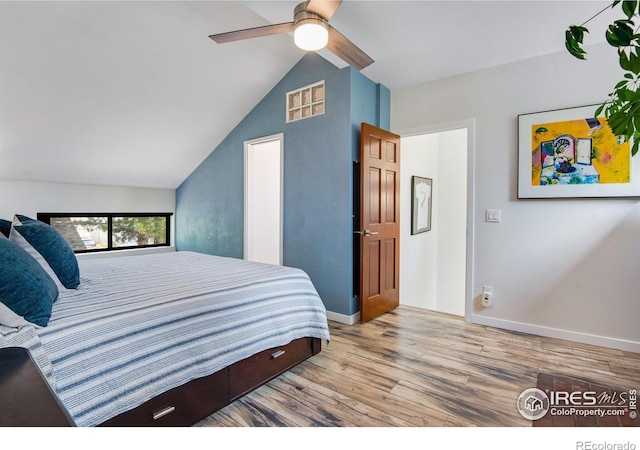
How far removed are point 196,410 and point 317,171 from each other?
2.51m

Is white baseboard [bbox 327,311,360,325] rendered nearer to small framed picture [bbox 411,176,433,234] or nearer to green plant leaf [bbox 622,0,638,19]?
small framed picture [bbox 411,176,433,234]

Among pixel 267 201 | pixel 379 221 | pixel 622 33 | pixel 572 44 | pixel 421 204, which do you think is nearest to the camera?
pixel 622 33

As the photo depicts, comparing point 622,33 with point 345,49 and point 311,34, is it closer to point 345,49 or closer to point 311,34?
point 311,34

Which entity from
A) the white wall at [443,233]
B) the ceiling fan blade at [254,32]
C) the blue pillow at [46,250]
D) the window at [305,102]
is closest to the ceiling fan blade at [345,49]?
the ceiling fan blade at [254,32]

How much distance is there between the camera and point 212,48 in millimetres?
3242

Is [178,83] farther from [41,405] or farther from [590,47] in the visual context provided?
[590,47]

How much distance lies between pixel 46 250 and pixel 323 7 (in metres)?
2.18

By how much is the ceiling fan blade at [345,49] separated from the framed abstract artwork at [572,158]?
1.61 m

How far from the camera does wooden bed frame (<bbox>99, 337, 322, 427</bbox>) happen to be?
144 cm

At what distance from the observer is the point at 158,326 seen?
1.50 m

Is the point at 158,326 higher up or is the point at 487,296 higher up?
the point at 158,326
